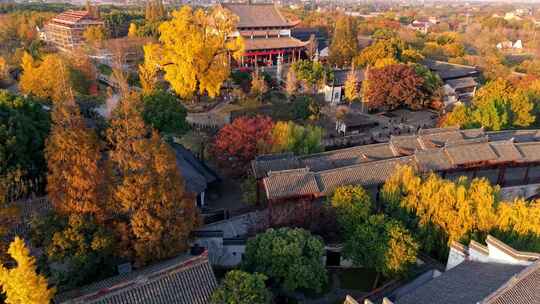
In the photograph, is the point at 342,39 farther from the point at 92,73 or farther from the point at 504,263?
the point at 504,263

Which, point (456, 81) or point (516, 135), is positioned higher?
point (456, 81)

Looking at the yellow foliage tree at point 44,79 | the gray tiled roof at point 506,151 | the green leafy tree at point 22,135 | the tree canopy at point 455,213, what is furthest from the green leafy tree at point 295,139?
the yellow foliage tree at point 44,79

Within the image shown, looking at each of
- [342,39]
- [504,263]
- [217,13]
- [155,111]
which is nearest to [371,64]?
[342,39]

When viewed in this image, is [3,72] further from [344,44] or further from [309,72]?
[344,44]

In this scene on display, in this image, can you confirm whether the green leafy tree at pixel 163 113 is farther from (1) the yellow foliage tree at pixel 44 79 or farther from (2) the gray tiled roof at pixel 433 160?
(2) the gray tiled roof at pixel 433 160

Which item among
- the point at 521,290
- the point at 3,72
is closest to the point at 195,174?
the point at 521,290
